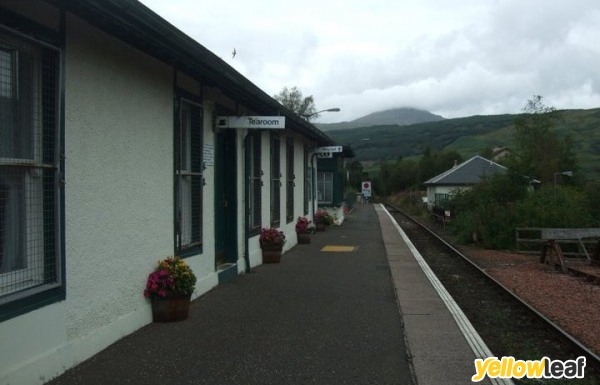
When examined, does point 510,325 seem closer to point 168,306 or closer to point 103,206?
point 168,306

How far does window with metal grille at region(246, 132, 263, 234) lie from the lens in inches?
431

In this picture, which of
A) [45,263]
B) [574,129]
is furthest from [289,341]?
[574,129]

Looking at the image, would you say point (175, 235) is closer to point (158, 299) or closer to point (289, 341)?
point (158, 299)

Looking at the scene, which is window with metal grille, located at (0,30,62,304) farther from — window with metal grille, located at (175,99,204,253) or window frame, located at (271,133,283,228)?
window frame, located at (271,133,283,228)

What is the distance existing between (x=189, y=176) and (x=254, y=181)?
3753 millimetres

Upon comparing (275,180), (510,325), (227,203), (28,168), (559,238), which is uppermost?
(275,180)

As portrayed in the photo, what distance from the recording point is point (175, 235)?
725 centimetres

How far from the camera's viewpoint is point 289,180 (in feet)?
51.6

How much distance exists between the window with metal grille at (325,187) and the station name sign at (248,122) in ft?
58.4

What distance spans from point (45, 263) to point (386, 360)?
3.10 metres

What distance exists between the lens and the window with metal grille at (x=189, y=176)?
741 cm

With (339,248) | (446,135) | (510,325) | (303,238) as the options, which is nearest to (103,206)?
(510,325)

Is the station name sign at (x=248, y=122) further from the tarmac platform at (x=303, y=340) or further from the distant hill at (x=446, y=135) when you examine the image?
the distant hill at (x=446, y=135)

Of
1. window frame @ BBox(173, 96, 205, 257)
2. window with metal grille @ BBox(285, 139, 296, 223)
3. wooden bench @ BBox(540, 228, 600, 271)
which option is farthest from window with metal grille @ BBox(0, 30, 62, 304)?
wooden bench @ BBox(540, 228, 600, 271)
